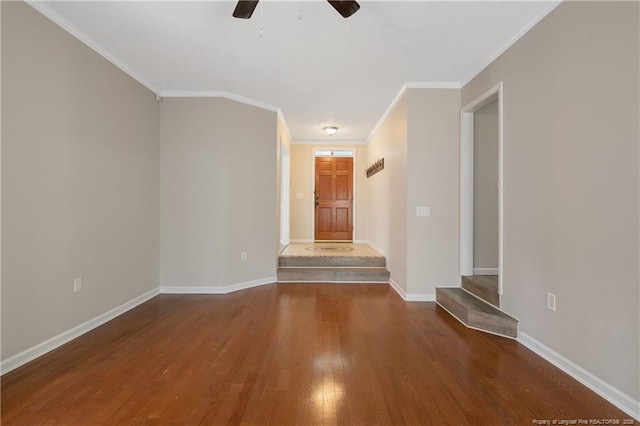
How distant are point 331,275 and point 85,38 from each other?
390cm

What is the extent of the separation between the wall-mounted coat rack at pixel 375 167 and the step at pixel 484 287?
7.62 ft

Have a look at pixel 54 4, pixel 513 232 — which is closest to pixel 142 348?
pixel 54 4

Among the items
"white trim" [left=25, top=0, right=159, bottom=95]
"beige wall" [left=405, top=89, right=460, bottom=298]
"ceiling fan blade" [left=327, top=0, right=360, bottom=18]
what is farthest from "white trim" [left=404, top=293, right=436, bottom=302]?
"white trim" [left=25, top=0, right=159, bottom=95]

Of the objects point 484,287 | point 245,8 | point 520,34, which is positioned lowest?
point 484,287

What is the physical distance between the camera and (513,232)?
275 cm

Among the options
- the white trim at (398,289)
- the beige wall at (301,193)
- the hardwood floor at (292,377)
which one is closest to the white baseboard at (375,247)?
the white trim at (398,289)

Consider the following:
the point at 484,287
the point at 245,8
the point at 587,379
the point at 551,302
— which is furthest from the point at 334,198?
the point at 587,379

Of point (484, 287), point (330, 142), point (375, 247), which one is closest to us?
point (484, 287)

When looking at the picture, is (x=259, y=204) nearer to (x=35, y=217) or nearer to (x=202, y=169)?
(x=202, y=169)

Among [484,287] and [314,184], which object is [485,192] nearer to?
[484,287]

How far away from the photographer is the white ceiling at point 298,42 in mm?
2342

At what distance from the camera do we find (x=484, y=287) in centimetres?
329

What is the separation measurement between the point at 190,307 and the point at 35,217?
5.75 ft

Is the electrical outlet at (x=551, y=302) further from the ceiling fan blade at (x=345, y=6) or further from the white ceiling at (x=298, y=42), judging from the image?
the ceiling fan blade at (x=345, y=6)
